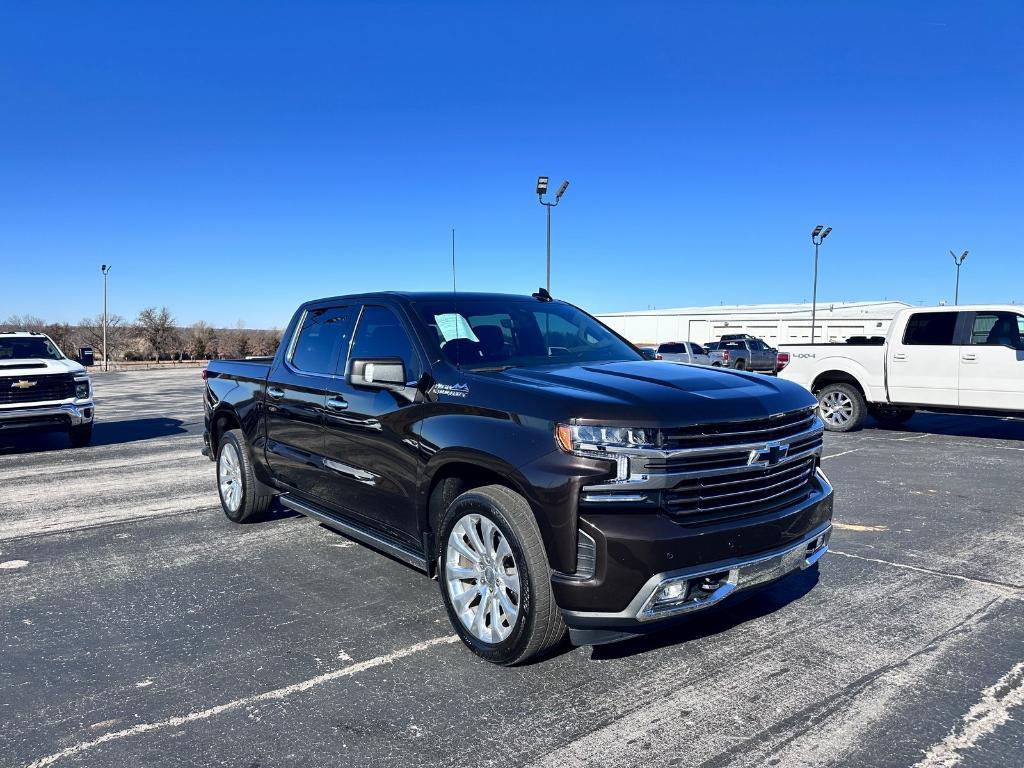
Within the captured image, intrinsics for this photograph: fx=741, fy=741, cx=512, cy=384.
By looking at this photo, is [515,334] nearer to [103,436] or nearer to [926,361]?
[926,361]

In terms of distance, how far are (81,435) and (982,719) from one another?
11.6 metres

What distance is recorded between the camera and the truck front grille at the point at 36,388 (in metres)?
10.1

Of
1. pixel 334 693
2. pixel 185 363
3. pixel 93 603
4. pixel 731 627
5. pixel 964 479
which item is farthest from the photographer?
Result: pixel 185 363

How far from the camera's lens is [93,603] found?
4.45 m

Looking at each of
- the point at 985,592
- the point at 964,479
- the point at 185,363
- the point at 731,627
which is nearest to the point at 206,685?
the point at 731,627

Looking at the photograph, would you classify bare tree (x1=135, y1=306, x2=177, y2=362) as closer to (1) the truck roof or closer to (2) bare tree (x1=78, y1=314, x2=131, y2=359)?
(2) bare tree (x1=78, y1=314, x2=131, y2=359)

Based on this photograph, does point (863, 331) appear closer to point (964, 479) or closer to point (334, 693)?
point (964, 479)

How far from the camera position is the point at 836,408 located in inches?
483

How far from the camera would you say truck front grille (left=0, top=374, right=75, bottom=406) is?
10.1 meters

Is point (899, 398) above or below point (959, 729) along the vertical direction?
above

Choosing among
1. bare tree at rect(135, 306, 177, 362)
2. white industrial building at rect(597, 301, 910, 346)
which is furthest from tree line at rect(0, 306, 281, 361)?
white industrial building at rect(597, 301, 910, 346)

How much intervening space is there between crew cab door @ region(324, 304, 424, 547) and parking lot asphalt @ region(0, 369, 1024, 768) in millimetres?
569

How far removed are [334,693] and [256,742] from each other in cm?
45

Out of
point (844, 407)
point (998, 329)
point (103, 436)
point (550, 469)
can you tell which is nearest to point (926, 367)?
point (998, 329)
